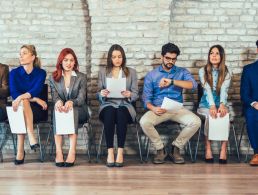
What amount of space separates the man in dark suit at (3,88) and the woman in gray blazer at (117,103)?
3.60 feet

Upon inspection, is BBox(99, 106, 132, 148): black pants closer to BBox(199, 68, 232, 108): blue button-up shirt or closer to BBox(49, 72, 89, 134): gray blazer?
BBox(49, 72, 89, 134): gray blazer

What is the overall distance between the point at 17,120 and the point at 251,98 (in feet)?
8.73

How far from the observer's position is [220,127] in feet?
17.8

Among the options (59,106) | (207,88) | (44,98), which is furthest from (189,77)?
(44,98)

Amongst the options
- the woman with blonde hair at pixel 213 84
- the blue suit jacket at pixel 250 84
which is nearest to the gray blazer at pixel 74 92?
the woman with blonde hair at pixel 213 84

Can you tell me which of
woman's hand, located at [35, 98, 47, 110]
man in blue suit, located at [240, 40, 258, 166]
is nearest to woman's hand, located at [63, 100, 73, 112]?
woman's hand, located at [35, 98, 47, 110]

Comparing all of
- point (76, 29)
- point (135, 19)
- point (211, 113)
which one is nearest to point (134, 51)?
point (135, 19)

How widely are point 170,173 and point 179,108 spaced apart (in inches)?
34.4

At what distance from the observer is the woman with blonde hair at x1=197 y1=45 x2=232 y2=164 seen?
555 cm

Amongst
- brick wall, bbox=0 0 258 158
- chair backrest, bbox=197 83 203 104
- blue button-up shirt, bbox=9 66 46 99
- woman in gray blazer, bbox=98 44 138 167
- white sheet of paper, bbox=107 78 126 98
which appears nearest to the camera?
woman in gray blazer, bbox=98 44 138 167

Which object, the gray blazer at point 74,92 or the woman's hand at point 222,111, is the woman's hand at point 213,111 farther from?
the gray blazer at point 74,92

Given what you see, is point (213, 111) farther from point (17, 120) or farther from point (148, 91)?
point (17, 120)

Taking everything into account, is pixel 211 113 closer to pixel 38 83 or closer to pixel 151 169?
pixel 151 169

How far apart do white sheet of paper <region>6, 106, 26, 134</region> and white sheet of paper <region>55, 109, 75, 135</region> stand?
384mm
